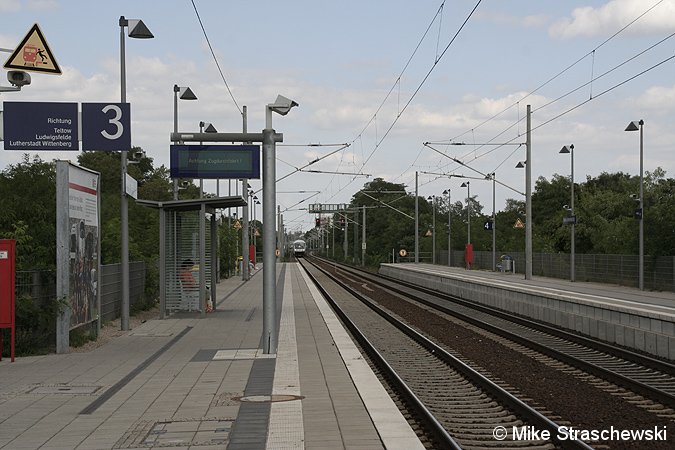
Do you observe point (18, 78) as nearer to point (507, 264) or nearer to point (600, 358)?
point (600, 358)

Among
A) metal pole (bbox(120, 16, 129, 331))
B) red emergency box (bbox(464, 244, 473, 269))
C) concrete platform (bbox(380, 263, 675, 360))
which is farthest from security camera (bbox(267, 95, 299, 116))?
red emergency box (bbox(464, 244, 473, 269))

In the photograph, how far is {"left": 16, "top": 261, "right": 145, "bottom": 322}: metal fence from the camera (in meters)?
16.7

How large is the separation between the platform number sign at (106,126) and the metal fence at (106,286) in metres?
3.06

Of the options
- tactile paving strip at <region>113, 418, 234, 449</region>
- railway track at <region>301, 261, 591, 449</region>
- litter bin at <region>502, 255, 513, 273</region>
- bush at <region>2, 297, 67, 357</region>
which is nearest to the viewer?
tactile paving strip at <region>113, 418, 234, 449</region>

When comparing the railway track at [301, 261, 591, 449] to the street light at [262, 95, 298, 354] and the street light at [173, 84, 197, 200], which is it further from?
the street light at [173, 84, 197, 200]

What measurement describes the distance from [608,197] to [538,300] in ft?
137

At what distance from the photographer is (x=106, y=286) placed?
2303 cm

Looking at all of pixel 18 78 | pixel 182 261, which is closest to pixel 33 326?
pixel 18 78

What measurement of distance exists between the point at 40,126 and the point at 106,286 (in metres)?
5.91

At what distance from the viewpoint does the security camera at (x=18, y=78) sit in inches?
541

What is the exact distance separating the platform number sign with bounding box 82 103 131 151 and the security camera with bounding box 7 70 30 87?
4.97 meters

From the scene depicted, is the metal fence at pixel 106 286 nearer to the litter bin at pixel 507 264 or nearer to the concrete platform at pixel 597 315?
the concrete platform at pixel 597 315

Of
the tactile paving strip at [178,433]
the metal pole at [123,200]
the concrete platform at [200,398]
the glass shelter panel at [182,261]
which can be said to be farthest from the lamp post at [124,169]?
the tactile paving strip at [178,433]

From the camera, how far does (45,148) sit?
59.7 ft
